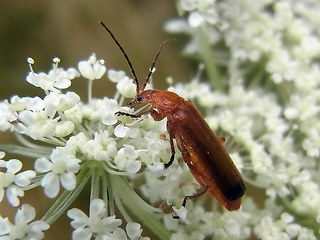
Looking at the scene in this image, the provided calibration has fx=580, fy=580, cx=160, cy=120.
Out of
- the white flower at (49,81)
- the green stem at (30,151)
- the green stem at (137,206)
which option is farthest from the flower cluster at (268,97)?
the green stem at (30,151)

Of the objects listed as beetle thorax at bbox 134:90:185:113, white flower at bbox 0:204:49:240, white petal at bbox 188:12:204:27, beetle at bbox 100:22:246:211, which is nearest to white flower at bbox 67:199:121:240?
white flower at bbox 0:204:49:240

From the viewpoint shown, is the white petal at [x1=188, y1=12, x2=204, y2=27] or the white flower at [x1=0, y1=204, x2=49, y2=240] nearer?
the white flower at [x1=0, y1=204, x2=49, y2=240]

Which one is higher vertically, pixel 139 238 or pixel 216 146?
pixel 216 146

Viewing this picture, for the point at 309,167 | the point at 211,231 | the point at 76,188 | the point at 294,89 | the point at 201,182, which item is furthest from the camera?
the point at 294,89

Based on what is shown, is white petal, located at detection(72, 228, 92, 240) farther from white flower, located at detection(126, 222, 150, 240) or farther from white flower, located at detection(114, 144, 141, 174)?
white flower, located at detection(114, 144, 141, 174)

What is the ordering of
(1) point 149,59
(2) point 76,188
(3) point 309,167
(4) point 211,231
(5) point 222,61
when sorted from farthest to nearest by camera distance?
(1) point 149,59 → (5) point 222,61 → (3) point 309,167 → (4) point 211,231 → (2) point 76,188

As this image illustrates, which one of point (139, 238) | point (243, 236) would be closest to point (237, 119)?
point (243, 236)

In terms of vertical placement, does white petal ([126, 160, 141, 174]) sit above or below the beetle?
below

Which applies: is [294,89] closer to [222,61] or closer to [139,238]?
[222,61]
